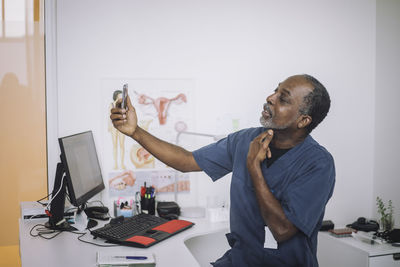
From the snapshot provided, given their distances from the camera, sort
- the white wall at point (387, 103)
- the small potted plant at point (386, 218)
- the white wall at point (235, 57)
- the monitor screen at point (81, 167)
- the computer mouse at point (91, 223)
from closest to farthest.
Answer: the monitor screen at point (81, 167)
the computer mouse at point (91, 223)
the white wall at point (235, 57)
the small potted plant at point (386, 218)
the white wall at point (387, 103)

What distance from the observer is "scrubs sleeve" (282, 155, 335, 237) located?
1505mm

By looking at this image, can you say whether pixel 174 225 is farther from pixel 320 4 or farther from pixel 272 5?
pixel 320 4

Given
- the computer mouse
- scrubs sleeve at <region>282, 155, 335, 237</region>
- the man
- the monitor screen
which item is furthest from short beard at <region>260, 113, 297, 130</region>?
the computer mouse

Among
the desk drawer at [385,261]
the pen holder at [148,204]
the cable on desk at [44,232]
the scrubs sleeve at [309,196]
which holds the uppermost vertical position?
the scrubs sleeve at [309,196]

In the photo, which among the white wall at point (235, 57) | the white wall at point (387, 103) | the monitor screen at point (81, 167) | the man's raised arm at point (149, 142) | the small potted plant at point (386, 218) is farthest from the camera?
the white wall at point (387, 103)

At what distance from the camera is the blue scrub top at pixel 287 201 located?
1516 millimetres

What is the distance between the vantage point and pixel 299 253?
5.22 feet

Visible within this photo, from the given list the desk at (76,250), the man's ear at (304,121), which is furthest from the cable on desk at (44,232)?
the man's ear at (304,121)

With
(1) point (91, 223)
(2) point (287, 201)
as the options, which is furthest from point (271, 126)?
(1) point (91, 223)

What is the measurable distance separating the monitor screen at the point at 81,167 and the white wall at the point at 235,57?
0.90ft

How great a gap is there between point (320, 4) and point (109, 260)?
7.15 ft

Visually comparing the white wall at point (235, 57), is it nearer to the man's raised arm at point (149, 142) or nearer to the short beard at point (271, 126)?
the man's raised arm at point (149, 142)

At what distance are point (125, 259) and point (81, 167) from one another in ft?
2.26

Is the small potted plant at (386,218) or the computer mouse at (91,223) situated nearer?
the computer mouse at (91,223)
